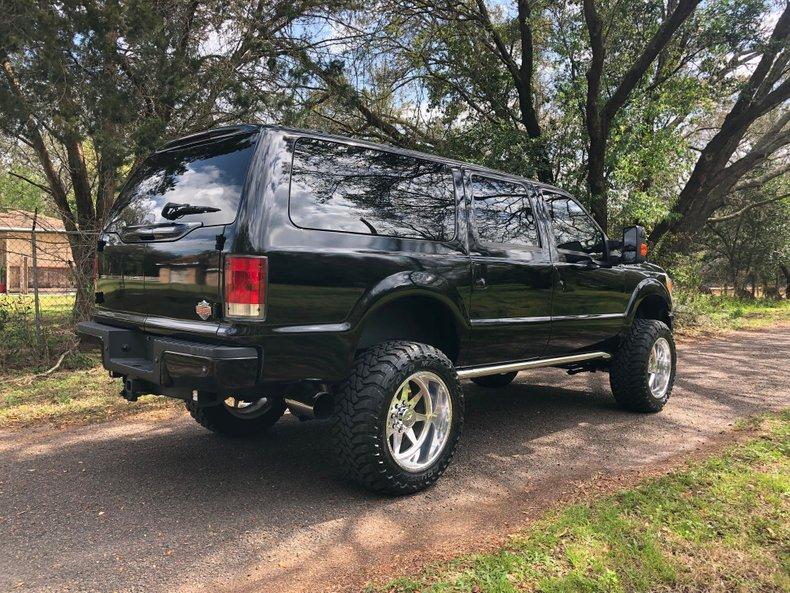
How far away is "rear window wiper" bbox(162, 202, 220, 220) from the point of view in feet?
10.7

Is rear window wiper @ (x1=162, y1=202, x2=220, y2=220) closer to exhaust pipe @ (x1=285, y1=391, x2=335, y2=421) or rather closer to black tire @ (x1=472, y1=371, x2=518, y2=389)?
exhaust pipe @ (x1=285, y1=391, x2=335, y2=421)

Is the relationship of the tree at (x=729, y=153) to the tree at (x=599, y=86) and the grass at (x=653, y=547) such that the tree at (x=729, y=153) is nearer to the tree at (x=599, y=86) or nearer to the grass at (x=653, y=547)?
the tree at (x=599, y=86)

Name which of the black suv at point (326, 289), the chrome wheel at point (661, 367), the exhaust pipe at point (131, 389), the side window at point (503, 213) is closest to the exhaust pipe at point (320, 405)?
the black suv at point (326, 289)

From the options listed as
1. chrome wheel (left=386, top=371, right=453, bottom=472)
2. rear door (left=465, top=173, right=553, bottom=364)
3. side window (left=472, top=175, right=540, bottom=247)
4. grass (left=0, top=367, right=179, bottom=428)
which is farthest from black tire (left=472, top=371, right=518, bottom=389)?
grass (left=0, top=367, right=179, bottom=428)

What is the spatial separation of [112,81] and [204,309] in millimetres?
5372

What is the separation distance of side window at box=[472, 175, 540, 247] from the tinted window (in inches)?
69.5

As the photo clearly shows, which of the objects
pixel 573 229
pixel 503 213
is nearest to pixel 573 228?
pixel 573 229

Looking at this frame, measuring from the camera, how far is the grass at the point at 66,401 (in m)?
5.35

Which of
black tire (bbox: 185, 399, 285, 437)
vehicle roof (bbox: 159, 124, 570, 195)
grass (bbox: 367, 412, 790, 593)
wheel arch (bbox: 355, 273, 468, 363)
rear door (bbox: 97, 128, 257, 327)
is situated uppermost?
vehicle roof (bbox: 159, 124, 570, 195)

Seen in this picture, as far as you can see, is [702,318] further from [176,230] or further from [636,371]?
[176,230]

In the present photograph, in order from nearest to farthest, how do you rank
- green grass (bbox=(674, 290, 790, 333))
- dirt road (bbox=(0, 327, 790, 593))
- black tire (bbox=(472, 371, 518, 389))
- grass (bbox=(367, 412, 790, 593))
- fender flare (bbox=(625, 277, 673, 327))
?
grass (bbox=(367, 412, 790, 593)) → dirt road (bbox=(0, 327, 790, 593)) → fender flare (bbox=(625, 277, 673, 327)) → black tire (bbox=(472, 371, 518, 389)) → green grass (bbox=(674, 290, 790, 333))

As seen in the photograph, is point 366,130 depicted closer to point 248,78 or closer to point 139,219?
point 248,78

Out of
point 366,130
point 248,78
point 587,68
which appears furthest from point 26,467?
point 587,68

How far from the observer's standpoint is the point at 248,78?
8.88 m
